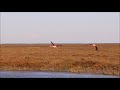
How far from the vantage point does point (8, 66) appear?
51.0 ft
